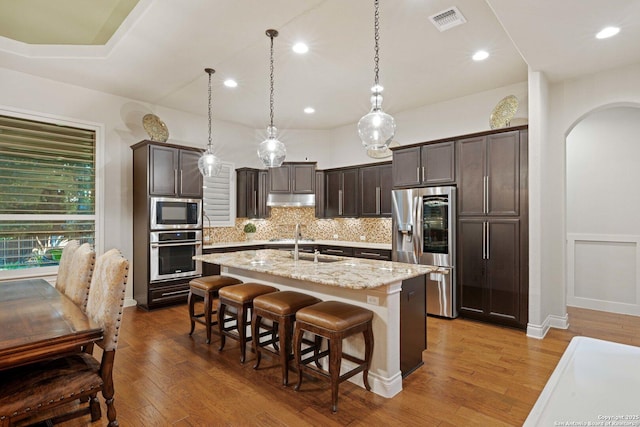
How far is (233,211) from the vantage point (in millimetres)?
6324

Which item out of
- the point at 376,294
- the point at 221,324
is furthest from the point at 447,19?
the point at 221,324

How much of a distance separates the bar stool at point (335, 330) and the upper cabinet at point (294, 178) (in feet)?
13.2

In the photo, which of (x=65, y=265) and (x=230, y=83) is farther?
(x=230, y=83)

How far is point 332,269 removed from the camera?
2.82m

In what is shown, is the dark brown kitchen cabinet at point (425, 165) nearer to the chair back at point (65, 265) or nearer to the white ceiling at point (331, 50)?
the white ceiling at point (331, 50)

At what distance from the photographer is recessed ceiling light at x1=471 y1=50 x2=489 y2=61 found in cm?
359

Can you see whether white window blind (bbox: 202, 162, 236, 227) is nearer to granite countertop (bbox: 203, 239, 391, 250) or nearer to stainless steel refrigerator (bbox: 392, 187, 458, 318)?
granite countertop (bbox: 203, 239, 391, 250)

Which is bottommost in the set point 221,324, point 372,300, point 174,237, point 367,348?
point 221,324

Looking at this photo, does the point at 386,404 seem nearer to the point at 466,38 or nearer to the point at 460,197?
the point at 460,197

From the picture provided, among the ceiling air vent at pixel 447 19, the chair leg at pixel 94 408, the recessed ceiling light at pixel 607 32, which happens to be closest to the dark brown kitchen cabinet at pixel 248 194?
the ceiling air vent at pixel 447 19

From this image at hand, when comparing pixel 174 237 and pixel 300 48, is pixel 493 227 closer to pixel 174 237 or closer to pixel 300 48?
pixel 300 48

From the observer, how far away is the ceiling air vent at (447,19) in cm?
287

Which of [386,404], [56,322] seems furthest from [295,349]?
[56,322]

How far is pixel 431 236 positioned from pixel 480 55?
219 centimetres
